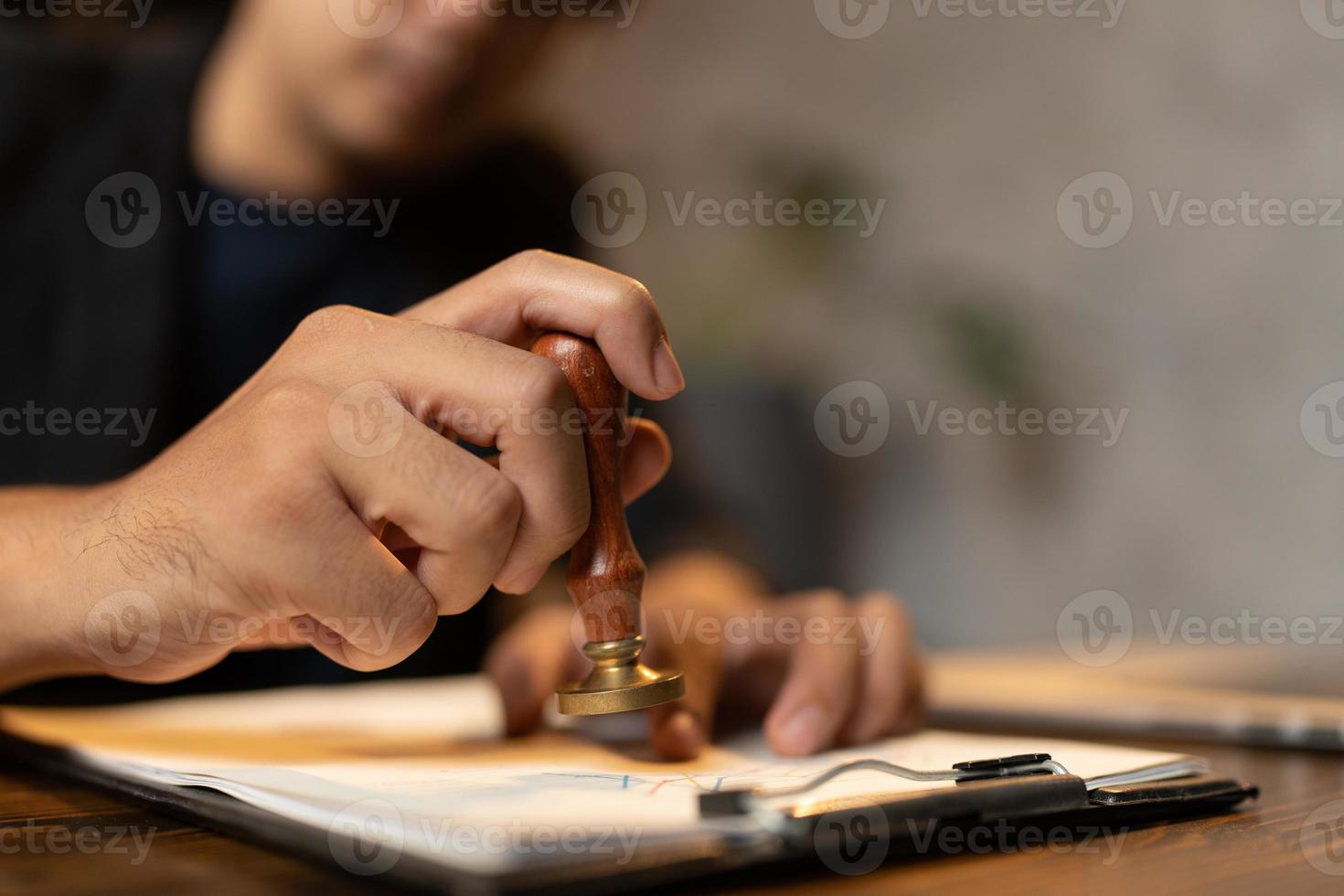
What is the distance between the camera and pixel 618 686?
1.67 feet

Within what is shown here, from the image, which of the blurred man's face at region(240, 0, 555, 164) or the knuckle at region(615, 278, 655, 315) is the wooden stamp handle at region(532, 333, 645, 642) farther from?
the blurred man's face at region(240, 0, 555, 164)

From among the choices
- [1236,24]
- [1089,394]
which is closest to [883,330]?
[1089,394]

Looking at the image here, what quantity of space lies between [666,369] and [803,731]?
0.74ft

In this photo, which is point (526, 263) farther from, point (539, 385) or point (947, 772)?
point (947, 772)

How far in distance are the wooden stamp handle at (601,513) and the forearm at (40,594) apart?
10.9 inches

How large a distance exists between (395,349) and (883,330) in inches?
91.8

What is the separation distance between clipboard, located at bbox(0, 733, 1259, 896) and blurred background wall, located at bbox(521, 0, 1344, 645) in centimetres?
190

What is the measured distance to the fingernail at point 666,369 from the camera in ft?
1.75

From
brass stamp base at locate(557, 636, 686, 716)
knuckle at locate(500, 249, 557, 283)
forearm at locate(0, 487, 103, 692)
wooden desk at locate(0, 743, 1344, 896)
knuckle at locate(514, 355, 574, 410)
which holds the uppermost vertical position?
knuckle at locate(500, 249, 557, 283)

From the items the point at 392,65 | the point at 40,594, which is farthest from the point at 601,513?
the point at 392,65

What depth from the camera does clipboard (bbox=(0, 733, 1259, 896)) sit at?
0.35 m

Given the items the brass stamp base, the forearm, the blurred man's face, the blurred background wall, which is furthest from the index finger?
the blurred background wall

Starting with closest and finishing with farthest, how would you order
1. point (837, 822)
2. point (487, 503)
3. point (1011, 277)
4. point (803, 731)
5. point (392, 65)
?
point (837, 822)
point (487, 503)
point (803, 731)
point (392, 65)
point (1011, 277)

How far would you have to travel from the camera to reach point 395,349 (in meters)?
A: 0.51
